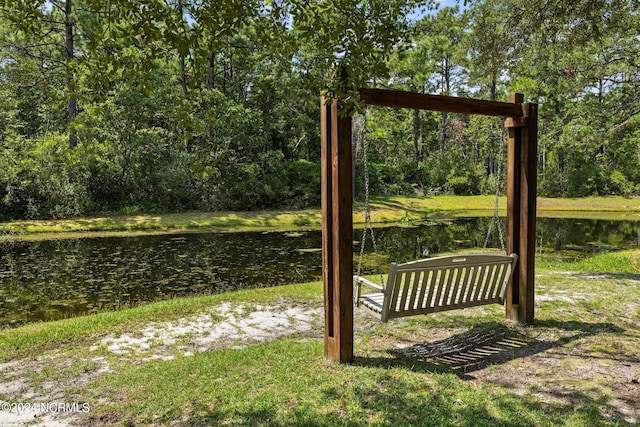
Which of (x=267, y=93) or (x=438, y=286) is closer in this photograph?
(x=438, y=286)

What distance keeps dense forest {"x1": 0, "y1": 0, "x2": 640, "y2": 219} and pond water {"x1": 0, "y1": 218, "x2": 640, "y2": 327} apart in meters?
3.01

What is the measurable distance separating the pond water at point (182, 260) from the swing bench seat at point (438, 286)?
5.20 metres

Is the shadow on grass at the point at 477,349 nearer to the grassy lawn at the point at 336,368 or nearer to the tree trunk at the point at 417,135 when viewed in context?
the grassy lawn at the point at 336,368

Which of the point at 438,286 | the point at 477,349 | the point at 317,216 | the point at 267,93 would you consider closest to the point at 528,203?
the point at 438,286

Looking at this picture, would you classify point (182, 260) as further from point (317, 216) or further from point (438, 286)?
point (317, 216)

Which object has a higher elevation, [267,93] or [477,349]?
[267,93]

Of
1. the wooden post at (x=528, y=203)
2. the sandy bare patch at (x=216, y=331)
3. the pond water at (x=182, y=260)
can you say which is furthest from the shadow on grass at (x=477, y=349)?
the pond water at (x=182, y=260)

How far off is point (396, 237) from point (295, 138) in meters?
13.8

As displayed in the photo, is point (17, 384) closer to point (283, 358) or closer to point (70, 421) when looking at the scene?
point (70, 421)

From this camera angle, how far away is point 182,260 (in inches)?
491

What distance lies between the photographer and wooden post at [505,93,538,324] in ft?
18.1

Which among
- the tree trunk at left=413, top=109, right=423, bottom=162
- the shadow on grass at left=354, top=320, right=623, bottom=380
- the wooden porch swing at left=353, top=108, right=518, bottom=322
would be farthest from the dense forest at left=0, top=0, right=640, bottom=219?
the shadow on grass at left=354, top=320, right=623, bottom=380

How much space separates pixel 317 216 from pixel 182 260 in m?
10.9

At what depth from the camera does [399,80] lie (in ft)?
95.6
